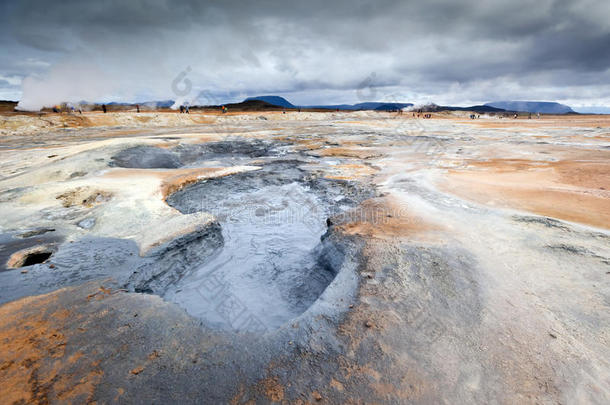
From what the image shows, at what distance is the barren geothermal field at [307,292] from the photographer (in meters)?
2.34

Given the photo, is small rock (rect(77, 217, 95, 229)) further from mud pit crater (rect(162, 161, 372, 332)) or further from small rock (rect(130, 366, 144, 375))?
small rock (rect(130, 366, 144, 375))

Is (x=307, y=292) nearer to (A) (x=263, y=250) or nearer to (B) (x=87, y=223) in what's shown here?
(A) (x=263, y=250)

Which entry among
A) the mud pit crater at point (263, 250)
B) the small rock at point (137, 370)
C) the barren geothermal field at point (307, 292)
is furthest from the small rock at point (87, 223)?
the small rock at point (137, 370)

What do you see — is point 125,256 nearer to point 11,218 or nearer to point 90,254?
point 90,254

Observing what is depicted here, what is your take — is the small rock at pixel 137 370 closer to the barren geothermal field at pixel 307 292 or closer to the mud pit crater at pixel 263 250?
the barren geothermal field at pixel 307 292

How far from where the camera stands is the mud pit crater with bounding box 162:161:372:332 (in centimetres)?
435

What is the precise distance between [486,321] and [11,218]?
8263mm

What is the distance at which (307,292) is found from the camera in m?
4.63

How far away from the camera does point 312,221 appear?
7.50 meters

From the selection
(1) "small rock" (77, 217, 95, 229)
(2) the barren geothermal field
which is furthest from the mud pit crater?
(1) "small rock" (77, 217, 95, 229)

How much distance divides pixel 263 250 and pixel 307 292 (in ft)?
6.29

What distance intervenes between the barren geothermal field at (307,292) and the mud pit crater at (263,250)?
0.05 meters

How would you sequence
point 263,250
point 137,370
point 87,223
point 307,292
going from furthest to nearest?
1. point 263,250
2. point 87,223
3. point 307,292
4. point 137,370

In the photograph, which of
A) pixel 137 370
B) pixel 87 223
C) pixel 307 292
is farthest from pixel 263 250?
pixel 137 370
